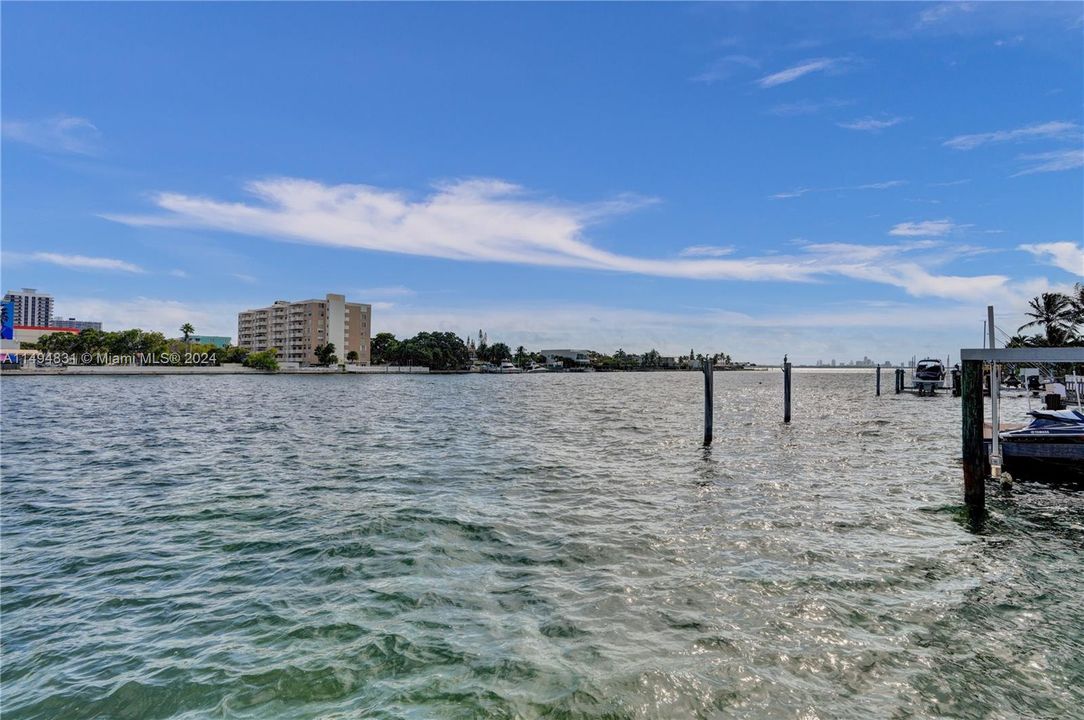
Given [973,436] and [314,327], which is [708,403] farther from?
[314,327]

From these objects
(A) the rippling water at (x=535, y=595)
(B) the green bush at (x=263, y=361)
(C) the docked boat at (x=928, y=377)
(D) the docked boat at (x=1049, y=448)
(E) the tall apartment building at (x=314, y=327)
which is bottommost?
(A) the rippling water at (x=535, y=595)

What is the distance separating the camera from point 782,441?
29.4 meters

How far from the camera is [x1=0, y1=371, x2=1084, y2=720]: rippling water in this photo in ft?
20.4

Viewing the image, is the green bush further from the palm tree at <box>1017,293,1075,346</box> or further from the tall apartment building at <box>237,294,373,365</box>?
the palm tree at <box>1017,293,1075,346</box>

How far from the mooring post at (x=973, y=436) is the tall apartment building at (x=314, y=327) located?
7195 inches

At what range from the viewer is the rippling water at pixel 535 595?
20.4 feet

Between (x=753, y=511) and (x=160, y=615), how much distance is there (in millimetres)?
12331

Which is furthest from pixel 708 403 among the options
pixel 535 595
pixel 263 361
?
pixel 263 361

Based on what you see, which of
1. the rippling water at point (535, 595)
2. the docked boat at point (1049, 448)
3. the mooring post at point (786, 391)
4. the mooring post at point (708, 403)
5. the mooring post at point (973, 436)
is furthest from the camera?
the mooring post at point (786, 391)

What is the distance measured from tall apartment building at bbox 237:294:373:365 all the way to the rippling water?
557 feet

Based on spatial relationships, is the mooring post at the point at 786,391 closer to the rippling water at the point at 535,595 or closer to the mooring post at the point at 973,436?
the rippling water at the point at 535,595

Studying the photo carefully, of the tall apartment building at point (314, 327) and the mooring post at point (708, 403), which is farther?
the tall apartment building at point (314, 327)

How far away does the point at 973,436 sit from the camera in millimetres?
14719

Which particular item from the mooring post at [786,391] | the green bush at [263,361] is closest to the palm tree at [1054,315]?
the mooring post at [786,391]
